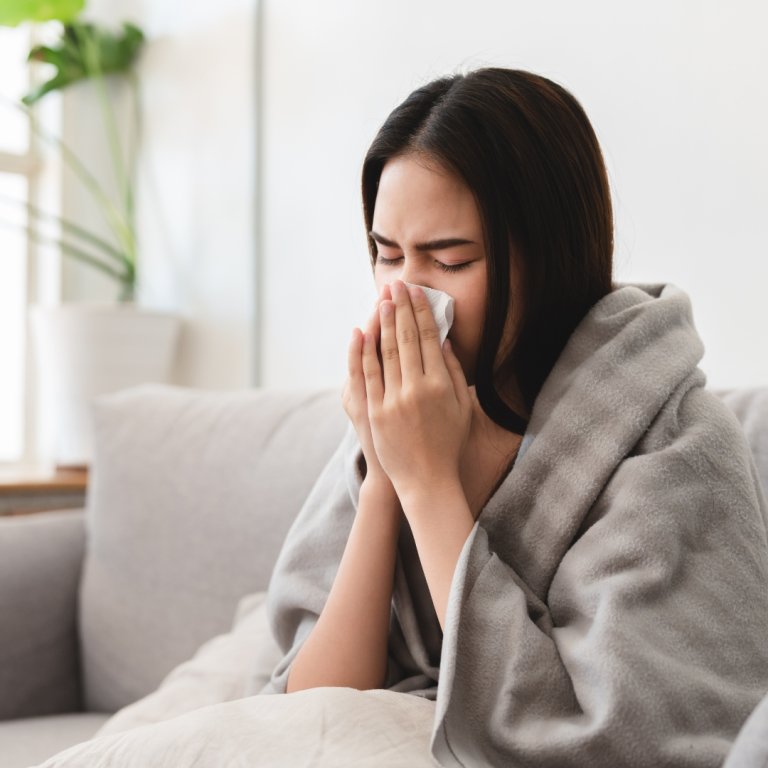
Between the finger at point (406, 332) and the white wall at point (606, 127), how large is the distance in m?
0.59

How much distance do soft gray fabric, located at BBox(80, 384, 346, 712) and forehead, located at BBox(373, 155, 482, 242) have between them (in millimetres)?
547

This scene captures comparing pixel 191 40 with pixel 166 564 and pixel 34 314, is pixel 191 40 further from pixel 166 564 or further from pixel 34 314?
pixel 166 564

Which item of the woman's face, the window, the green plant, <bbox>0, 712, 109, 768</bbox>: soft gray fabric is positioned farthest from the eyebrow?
the window

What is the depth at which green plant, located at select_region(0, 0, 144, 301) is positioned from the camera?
2.75 m

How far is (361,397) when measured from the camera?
1043 mm

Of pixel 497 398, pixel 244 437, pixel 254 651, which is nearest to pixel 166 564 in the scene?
pixel 244 437

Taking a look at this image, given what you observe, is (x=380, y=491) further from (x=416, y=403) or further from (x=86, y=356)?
(x=86, y=356)

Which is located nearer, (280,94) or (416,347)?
(416,347)

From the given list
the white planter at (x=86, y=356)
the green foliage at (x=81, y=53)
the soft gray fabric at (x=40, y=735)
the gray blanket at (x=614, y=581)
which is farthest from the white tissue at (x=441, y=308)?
the green foliage at (x=81, y=53)

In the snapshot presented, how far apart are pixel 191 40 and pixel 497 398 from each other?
197cm

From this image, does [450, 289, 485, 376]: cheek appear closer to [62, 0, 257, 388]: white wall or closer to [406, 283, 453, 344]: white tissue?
[406, 283, 453, 344]: white tissue

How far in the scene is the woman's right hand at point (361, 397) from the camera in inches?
40.6

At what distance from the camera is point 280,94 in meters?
2.35

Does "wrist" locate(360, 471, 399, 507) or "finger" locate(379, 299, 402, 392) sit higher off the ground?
"finger" locate(379, 299, 402, 392)
